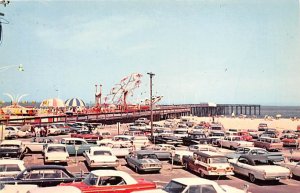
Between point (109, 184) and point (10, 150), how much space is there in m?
10.8

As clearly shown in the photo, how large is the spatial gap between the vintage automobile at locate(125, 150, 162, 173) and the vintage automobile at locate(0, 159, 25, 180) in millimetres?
6580

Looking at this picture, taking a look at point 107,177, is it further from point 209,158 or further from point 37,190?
point 209,158

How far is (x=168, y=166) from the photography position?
2236cm

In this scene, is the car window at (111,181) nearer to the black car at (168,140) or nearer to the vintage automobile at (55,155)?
the vintage automobile at (55,155)

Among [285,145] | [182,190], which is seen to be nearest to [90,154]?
[182,190]

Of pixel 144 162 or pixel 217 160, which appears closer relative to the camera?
pixel 217 160

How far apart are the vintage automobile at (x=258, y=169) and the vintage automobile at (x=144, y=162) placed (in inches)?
171

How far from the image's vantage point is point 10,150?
830 inches

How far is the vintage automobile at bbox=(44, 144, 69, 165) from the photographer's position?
20531mm

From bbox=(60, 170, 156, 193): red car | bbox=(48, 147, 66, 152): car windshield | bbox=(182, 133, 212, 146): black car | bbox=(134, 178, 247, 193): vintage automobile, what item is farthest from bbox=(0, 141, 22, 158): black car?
bbox=(182, 133, 212, 146): black car

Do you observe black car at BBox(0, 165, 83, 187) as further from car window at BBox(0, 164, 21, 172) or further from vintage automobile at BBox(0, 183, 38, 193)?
car window at BBox(0, 164, 21, 172)

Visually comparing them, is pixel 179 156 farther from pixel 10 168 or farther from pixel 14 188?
pixel 14 188

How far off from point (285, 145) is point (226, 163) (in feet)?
64.7

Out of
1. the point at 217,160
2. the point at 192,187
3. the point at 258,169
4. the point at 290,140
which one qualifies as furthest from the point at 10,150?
the point at 290,140
